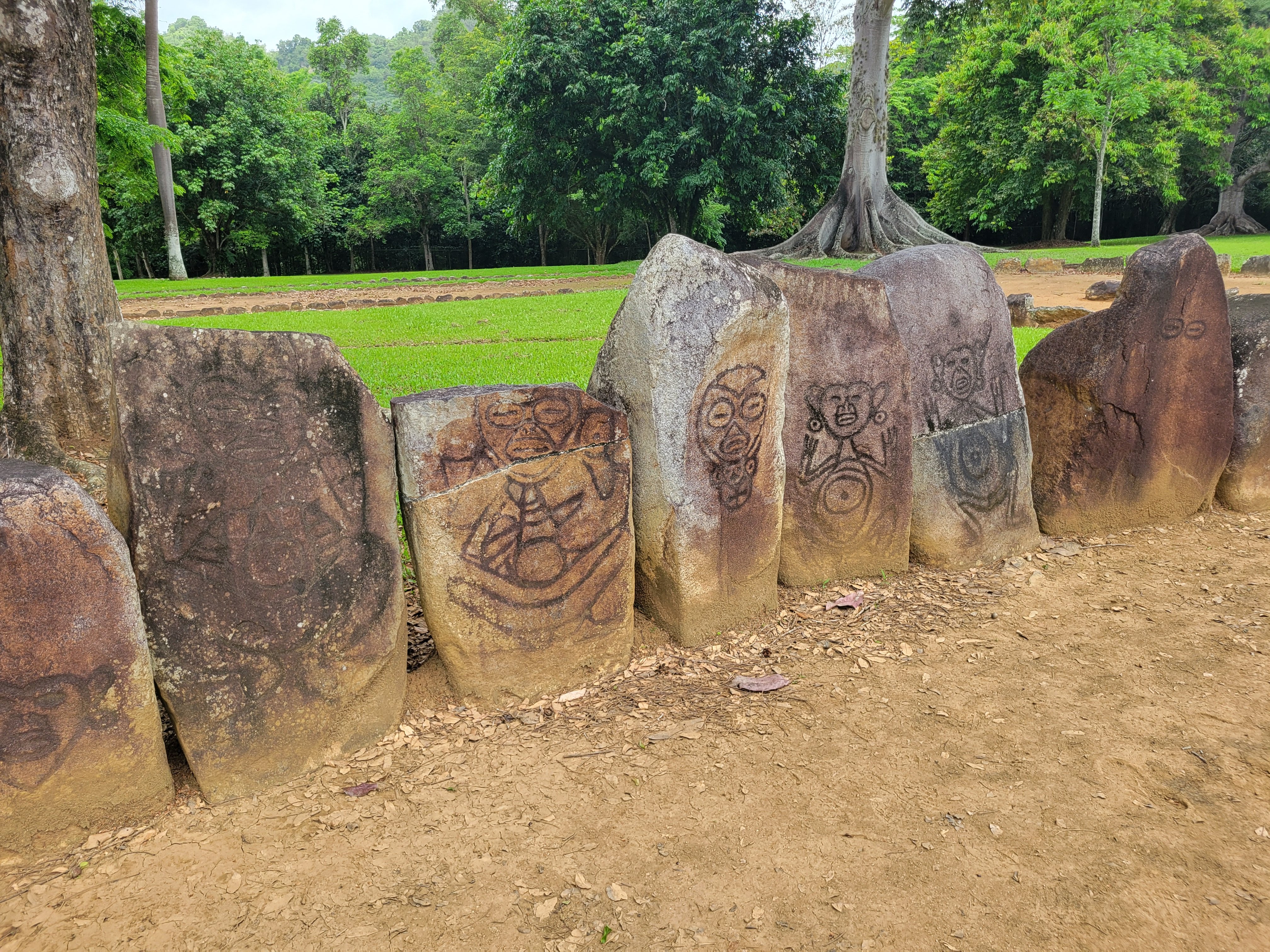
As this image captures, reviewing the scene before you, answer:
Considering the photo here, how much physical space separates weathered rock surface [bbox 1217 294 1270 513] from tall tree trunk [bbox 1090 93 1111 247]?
71.4 ft

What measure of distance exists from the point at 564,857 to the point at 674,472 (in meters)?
1.36

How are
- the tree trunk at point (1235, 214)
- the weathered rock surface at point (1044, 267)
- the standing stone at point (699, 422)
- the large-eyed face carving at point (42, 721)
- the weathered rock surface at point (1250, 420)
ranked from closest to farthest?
the large-eyed face carving at point (42, 721), the standing stone at point (699, 422), the weathered rock surface at point (1250, 420), the weathered rock surface at point (1044, 267), the tree trunk at point (1235, 214)

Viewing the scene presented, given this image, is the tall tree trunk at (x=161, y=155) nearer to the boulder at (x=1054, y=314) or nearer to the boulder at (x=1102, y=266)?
the boulder at (x=1054, y=314)

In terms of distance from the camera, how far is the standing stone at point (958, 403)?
3.73 m

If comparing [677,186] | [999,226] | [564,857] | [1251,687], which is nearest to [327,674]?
[564,857]

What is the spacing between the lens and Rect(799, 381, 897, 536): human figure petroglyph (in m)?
3.53

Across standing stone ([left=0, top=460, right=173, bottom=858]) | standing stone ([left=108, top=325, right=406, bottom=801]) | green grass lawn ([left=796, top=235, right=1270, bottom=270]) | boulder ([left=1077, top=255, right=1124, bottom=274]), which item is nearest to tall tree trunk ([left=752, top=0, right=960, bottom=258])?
green grass lawn ([left=796, top=235, right=1270, bottom=270])

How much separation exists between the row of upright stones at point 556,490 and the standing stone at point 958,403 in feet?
0.04

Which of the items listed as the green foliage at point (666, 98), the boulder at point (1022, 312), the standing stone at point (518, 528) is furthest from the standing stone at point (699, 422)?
the green foliage at point (666, 98)

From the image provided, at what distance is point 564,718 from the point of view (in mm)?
2859

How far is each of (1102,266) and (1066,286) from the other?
2.36 m

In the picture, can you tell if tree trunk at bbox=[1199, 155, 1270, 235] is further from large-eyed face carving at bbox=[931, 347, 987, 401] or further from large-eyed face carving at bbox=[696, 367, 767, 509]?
large-eyed face carving at bbox=[696, 367, 767, 509]

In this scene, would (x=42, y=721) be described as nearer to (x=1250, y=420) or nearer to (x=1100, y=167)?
(x=1250, y=420)

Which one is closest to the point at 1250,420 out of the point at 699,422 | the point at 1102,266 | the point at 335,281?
the point at 699,422
